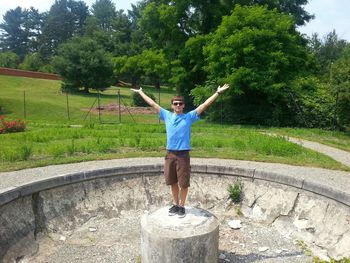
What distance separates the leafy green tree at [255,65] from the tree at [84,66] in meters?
19.3

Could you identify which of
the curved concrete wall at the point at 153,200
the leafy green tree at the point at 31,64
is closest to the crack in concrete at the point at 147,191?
the curved concrete wall at the point at 153,200

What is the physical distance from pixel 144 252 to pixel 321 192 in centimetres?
368

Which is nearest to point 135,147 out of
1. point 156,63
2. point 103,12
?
point 156,63

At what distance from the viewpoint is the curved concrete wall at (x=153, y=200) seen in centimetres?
674

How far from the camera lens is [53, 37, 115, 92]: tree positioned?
37.7 m

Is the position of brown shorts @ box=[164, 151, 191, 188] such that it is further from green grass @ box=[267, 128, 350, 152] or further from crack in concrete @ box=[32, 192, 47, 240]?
green grass @ box=[267, 128, 350, 152]

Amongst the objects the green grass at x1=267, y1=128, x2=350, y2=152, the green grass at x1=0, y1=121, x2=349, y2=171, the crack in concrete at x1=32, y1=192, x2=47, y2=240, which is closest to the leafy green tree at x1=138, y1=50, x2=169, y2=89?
the green grass at x1=267, y1=128, x2=350, y2=152

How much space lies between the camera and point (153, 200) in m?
8.70

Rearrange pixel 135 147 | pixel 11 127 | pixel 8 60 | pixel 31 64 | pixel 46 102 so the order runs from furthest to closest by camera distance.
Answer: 1. pixel 8 60
2. pixel 31 64
3. pixel 46 102
4. pixel 11 127
5. pixel 135 147

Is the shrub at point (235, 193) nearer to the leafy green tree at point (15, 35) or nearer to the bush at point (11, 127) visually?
the bush at point (11, 127)

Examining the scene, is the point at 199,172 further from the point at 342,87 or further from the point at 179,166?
the point at 342,87

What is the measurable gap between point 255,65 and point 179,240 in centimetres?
1600

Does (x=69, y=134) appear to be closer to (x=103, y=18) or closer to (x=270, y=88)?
(x=270, y=88)

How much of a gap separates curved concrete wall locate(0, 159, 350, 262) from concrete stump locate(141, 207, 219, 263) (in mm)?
2413
